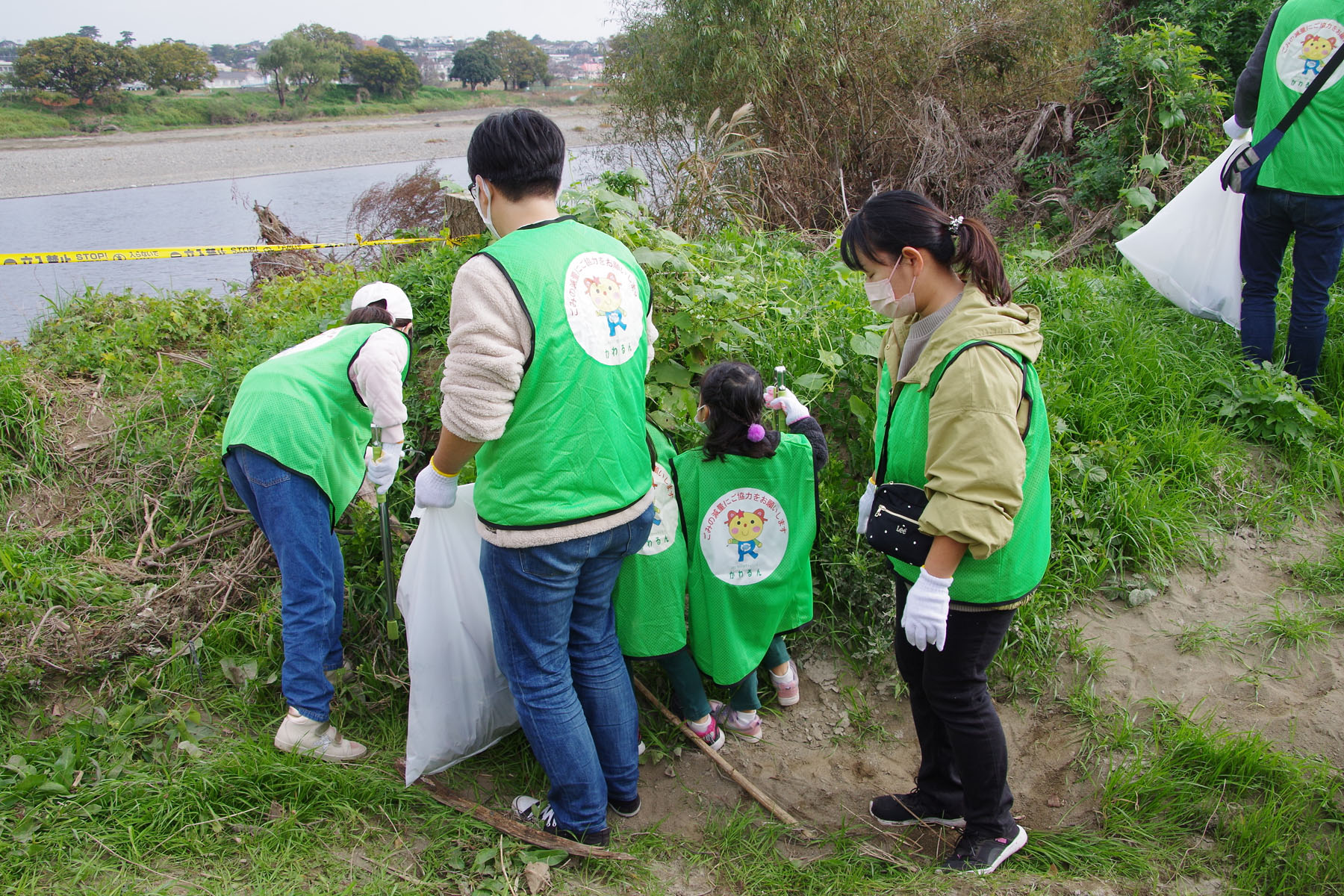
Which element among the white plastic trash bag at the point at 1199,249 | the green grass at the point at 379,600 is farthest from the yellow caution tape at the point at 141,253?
the white plastic trash bag at the point at 1199,249

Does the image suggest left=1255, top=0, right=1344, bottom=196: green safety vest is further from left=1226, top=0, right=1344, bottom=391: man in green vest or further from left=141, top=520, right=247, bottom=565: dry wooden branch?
left=141, top=520, right=247, bottom=565: dry wooden branch

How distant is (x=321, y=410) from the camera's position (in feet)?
8.07

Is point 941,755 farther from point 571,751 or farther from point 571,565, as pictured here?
point 571,565

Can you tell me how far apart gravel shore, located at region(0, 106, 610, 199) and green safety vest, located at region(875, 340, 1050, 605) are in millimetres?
9441

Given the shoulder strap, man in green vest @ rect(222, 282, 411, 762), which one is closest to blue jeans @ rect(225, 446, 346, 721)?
man in green vest @ rect(222, 282, 411, 762)

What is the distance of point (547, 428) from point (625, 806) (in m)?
1.22

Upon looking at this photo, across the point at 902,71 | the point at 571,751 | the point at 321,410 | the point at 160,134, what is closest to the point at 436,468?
the point at 321,410

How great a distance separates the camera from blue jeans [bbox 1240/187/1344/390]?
3.44 m

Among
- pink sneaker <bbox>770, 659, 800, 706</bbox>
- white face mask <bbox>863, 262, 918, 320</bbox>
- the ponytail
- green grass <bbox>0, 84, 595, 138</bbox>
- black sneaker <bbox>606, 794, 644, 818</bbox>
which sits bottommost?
black sneaker <bbox>606, 794, 644, 818</bbox>

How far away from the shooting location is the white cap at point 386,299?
277 centimetres

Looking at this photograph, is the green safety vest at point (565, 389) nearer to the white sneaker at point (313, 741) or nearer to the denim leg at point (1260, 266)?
the white sneaker at point (313, 741)

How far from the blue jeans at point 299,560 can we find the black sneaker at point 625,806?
942 mm

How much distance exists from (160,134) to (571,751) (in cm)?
2224

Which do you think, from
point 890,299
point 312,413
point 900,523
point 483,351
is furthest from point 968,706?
point 312,413
